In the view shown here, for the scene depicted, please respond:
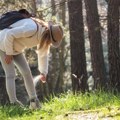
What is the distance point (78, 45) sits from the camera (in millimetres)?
13812

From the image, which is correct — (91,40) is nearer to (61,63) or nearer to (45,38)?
(45,38)

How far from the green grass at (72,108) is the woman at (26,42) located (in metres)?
0.48

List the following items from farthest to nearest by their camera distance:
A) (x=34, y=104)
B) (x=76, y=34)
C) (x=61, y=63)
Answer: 1. (x=61, y=63)
2. (x=76, y=34)
3. (x=34, y=104)

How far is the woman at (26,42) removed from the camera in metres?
6.27

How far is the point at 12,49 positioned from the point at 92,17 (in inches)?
258

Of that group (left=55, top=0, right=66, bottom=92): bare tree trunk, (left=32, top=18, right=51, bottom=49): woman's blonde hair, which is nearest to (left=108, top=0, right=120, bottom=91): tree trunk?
(left=32, top=18, right=51, bottom=49): woman's blonde hair

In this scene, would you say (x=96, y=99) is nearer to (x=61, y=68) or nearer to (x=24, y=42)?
(x=24, y=42)

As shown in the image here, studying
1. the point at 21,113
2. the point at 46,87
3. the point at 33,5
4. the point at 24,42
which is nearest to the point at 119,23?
the point at 24,42

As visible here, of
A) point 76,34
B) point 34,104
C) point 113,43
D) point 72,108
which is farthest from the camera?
point 76,34

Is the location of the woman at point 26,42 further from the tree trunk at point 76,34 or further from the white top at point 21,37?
the tree trunk at point 76,34

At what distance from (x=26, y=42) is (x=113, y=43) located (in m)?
2.80

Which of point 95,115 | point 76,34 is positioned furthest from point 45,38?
point 76,34

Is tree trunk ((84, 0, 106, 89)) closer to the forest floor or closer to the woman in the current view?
the woman

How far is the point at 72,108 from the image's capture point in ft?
19.1
